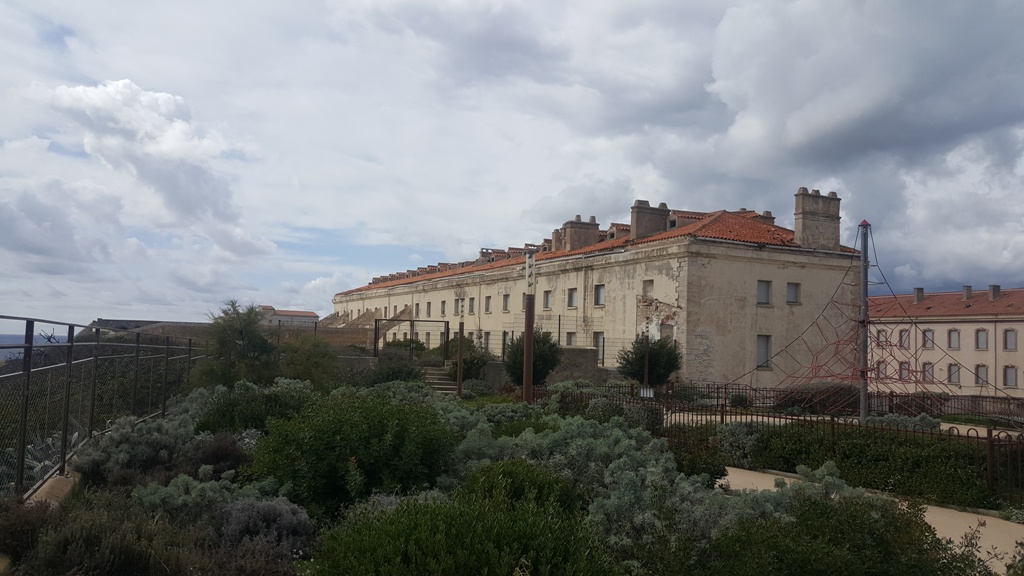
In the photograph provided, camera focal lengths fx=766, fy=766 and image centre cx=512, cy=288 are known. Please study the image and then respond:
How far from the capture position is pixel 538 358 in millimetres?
31250

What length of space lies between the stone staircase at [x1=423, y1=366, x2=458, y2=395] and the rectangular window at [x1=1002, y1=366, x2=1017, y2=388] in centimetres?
3801

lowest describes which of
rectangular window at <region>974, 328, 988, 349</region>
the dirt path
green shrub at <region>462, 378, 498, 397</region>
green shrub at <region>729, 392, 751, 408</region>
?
the dirt path

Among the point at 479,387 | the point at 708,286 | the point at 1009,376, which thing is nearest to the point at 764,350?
the point at 708,286

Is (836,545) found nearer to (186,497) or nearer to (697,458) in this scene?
(697,458)

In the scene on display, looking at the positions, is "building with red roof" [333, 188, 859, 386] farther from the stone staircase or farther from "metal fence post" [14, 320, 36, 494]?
"metal fence post" [14, 320, 36, 494]

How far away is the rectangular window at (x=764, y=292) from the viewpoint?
34.5 m

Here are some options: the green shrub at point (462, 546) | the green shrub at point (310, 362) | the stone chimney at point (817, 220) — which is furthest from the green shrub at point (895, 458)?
the stone chimney at point (817, 220)

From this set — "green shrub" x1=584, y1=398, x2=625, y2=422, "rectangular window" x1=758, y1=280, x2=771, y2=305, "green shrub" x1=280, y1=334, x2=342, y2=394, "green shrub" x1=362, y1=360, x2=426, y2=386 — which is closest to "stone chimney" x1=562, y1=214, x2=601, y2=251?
"rectangular window" x1=758, y1=280, x2=771, y2=305

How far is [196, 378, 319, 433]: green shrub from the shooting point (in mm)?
12148

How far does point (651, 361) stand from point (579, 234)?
14.7 meters

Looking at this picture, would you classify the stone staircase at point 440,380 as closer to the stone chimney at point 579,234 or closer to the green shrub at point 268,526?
the stone chimney at point 579,234

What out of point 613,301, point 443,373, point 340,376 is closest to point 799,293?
point 613,301

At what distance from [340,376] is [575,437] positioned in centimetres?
1643

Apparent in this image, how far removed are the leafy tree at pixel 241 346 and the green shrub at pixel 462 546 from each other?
52.7ft
